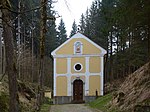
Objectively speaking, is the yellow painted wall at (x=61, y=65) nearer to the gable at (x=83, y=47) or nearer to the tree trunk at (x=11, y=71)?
the gable at (x=83, y=47)

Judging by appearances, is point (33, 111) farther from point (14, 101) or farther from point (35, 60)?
point (35, 60)

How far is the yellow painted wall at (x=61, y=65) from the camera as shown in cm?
3978

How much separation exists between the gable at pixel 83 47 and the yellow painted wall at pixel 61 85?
303cm

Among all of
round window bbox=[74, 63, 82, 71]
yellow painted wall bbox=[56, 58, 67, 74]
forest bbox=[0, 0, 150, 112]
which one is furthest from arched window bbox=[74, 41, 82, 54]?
forest bbox=[0, 0, 150, 112]

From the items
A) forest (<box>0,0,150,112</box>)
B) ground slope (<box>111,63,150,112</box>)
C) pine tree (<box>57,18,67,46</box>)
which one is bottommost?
ground slope (<box>111,63,150,112</box>)

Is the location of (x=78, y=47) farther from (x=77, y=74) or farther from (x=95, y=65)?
(x=77, y=74)

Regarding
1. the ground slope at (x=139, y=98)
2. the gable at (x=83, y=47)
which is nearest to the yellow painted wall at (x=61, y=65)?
the gable at (x=83, y=47)

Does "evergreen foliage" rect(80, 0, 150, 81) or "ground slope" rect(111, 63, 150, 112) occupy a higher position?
"evergreen foliage" rect(80, 0, 150, 81)

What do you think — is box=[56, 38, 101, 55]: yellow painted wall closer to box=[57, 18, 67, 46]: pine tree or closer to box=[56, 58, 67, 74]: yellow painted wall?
box=[56, 58, 67, 74]: yellow painted wall

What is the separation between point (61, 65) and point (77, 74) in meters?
2.22

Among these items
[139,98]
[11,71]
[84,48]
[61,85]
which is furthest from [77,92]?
[11,71]

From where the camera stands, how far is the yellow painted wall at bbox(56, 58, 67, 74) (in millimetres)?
39781

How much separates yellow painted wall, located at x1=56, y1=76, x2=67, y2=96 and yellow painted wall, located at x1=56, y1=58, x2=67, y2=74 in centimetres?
72

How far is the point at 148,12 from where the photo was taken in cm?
1466
